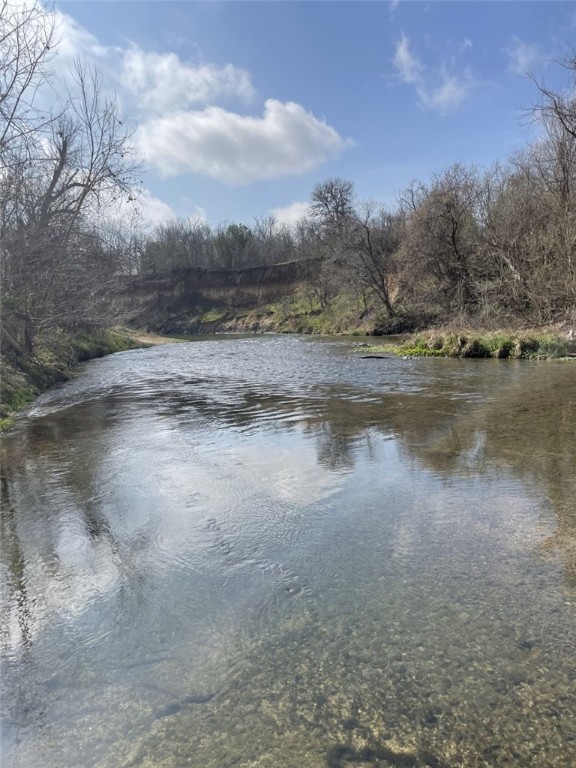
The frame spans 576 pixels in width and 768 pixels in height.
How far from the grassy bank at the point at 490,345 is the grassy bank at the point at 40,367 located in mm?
14413

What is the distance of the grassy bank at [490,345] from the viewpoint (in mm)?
18078

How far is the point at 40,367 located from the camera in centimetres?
1770

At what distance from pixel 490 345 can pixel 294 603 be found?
1813cm

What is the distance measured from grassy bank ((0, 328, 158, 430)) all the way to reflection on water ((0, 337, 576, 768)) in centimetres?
568

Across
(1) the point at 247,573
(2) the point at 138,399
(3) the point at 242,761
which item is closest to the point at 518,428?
(1) the point at 247,573

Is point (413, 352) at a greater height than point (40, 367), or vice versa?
point (40, 367)

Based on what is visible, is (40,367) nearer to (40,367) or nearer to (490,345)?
(40,367)

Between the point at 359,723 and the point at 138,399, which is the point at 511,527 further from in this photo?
the point at 138,399

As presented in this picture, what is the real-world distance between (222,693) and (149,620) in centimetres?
88

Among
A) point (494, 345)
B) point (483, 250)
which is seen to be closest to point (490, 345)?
point (494, 345)

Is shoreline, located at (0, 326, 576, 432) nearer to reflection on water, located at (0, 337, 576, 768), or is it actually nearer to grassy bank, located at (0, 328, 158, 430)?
grassy bank, located at (0, 328, 158, 430)

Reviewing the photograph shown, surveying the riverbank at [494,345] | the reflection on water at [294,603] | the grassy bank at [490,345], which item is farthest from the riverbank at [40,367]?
the grassy bank at [490,345]

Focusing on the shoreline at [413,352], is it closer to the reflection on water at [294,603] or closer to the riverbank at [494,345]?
the riverbank at [494,345]

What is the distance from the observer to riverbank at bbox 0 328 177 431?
12.7 metres
